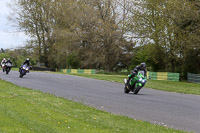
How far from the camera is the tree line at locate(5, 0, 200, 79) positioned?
37219 mm

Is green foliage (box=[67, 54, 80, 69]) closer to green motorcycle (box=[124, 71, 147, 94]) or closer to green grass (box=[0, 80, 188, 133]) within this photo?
green motorcycle (box=[124, 71, 147, 94])

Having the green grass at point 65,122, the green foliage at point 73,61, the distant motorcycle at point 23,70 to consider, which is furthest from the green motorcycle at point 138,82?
the green foliage at point 73,61

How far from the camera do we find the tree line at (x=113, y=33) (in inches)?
1465

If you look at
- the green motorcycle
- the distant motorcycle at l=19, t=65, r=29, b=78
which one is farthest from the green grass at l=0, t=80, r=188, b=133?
the distant motorcycle at l=19, t=65, r=29, b=78

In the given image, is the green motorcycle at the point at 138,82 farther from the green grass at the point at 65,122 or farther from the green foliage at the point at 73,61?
the green foliage at the point at 73,61

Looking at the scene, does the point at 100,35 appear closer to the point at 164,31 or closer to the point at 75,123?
the point at 164,31

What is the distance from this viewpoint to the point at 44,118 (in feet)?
29.8

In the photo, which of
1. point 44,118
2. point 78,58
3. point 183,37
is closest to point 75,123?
point 44,118

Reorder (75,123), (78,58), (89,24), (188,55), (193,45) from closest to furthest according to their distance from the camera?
(75,123), (193,45), (188,55), (89,24), (78,58)

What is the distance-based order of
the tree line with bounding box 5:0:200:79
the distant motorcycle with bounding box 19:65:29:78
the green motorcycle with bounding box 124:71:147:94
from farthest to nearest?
the tree line with bounding box 5:0:200:79, the distant motorcycle with bounding box 19:65:29:78, the green motorcycle with bounding box 124:71:147:94

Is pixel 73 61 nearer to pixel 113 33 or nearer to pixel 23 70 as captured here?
pixel 113 33

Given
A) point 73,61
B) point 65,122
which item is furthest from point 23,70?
point 73,61

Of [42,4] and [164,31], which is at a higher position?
[42,4]

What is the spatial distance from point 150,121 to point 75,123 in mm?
2618
